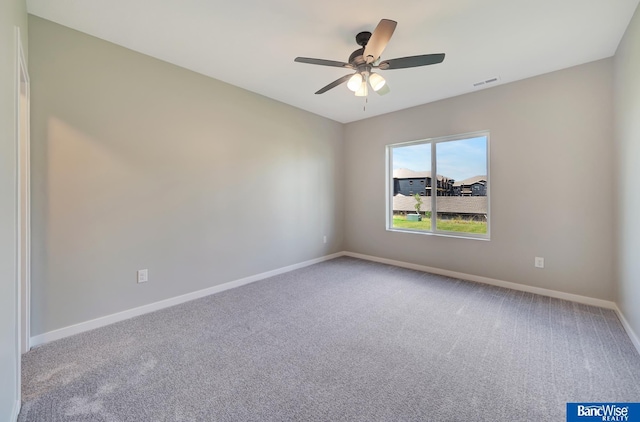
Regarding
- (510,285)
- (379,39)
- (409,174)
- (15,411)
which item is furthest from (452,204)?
(15,411)

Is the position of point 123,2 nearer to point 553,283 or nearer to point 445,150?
point 445,150

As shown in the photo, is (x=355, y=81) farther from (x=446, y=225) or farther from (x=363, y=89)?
(x=446, y=225)

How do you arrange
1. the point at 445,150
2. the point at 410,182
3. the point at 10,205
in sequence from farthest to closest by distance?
the point at 410,182 → the point at 445,150 → the point at 10,205

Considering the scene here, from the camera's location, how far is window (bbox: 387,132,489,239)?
11.7 ft

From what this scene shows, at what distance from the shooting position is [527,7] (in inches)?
76.3

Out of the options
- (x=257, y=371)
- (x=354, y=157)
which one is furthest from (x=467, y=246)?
(x=257, y=371)

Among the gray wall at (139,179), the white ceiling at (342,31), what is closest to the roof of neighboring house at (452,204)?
the white ceiling at (342,31)

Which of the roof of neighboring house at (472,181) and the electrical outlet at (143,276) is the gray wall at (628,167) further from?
the electrical outlet at (143,276)

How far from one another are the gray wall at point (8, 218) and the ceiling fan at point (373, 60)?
5.43ft

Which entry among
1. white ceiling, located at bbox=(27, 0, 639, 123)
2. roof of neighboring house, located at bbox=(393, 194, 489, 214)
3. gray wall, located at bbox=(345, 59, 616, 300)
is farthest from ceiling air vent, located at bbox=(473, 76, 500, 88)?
roof of neighboring house, located at bbox=(393, 194, 489, 214)

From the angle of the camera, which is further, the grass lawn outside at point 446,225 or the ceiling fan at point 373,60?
the grass lawn outside at point 446,225

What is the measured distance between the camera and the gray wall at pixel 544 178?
2705 mm

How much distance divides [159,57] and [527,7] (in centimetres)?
331

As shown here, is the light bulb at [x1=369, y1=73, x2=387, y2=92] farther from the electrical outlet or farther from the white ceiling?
the electrical outlet
